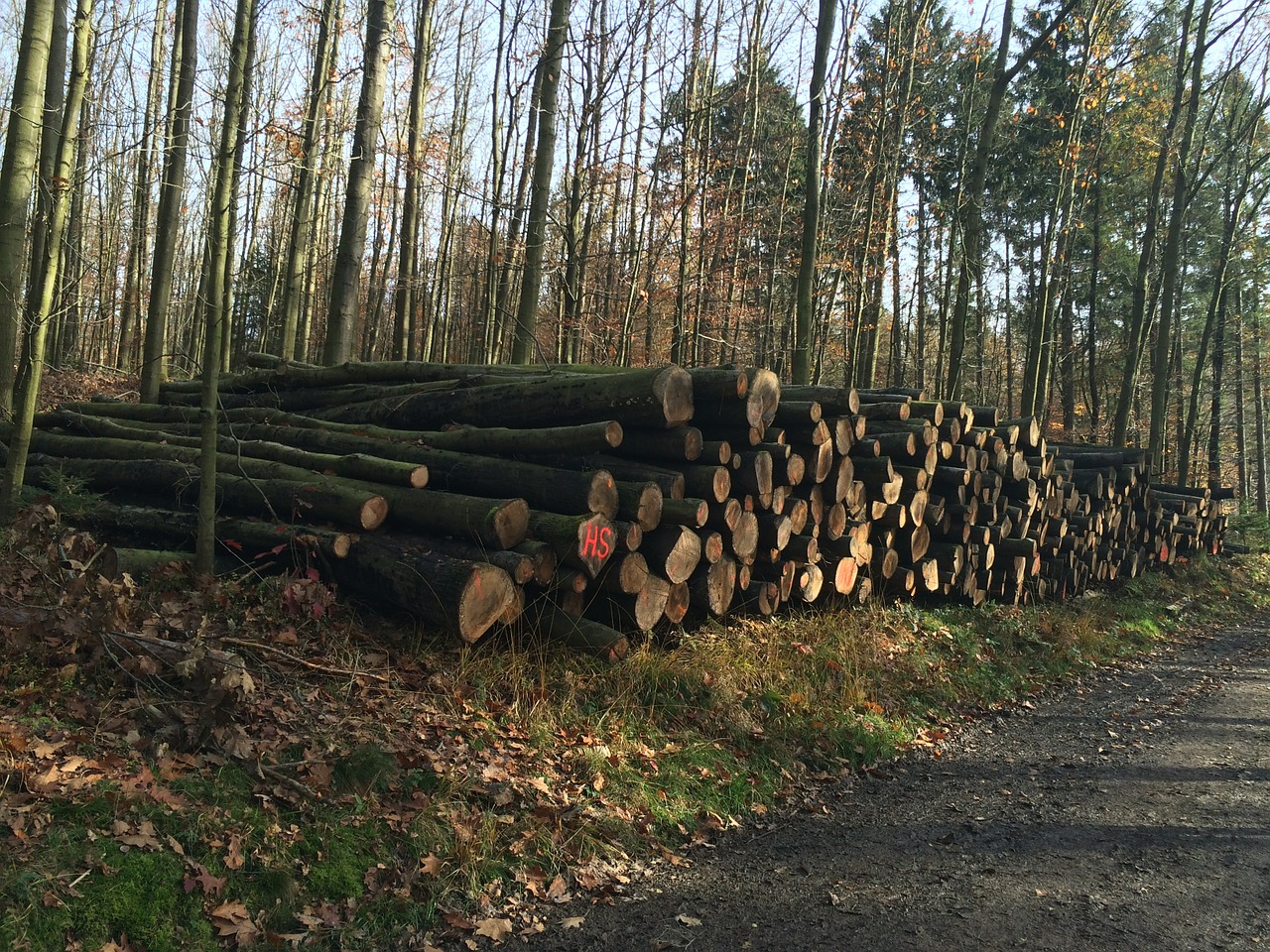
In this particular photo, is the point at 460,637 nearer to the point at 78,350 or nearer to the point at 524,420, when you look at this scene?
the point at 524,420

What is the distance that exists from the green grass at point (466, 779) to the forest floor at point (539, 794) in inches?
0.6

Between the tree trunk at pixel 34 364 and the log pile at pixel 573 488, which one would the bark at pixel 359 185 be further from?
the tree trunk at pixel 34 364

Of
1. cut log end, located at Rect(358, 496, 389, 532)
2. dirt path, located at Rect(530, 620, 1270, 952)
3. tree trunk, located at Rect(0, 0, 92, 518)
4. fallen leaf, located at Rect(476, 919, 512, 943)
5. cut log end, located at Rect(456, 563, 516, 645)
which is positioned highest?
tree trunk, located at Rect(0, 0, 92, 518)

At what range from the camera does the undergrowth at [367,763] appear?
3.21m

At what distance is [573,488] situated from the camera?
5965 mm

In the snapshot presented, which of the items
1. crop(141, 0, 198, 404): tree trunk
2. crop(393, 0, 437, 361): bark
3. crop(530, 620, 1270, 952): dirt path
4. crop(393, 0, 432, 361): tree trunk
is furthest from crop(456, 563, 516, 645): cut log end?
crop(393, 0, 432, 361): tree trunk

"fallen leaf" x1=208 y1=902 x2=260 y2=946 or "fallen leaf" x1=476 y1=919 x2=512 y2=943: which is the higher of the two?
"fallen leaf" x1=208 y1=902 x2=260 y2=946

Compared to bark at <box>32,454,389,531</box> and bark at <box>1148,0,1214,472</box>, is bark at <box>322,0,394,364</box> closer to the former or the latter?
bark at <box>32,454,389,531</box>

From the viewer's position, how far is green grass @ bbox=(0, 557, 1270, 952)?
316 centimetres

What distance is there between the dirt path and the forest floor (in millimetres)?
20

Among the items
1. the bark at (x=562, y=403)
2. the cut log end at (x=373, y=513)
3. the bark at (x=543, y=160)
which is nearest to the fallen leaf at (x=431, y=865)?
the cut log end at (x=373, y=513)

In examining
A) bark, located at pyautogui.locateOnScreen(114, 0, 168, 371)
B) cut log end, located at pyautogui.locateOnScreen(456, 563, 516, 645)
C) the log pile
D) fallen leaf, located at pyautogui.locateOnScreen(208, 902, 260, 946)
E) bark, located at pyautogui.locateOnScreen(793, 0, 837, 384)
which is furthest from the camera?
bark, located at pyautogui.locateOnScreen(114, 0, 168, 371)

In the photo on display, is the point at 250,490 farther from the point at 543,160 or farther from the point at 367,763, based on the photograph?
the point at 543,160

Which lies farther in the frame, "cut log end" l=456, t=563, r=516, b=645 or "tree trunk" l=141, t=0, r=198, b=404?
"tree trunk" l=141, t=0, r=198, b=404
